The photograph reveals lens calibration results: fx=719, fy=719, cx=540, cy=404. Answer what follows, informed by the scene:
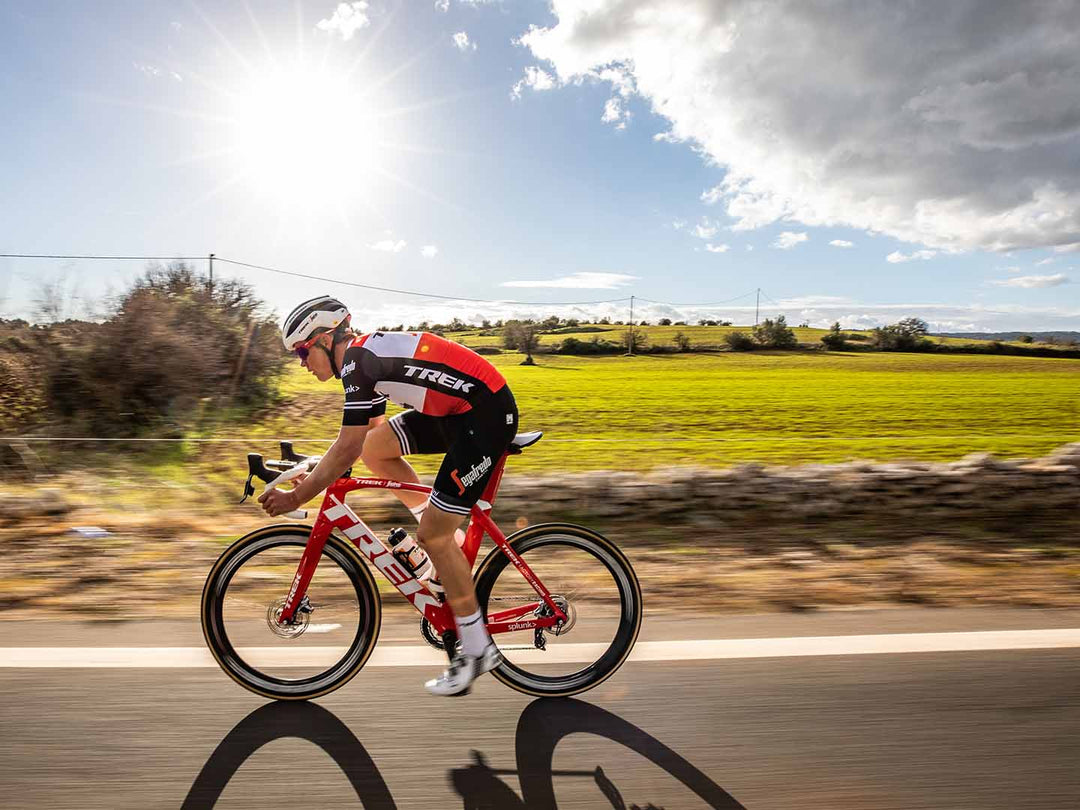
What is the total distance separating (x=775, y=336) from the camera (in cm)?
6838

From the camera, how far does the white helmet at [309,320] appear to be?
3.27m

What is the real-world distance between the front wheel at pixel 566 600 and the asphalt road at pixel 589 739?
0.37ft

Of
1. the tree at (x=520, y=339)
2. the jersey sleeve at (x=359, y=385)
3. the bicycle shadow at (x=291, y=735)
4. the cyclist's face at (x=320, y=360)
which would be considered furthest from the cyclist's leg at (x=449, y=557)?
the tree at (x=520, y=339)

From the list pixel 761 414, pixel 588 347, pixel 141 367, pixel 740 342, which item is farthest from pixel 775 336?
pixel 141 367

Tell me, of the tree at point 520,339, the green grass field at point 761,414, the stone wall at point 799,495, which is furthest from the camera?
the tree at point 520,339

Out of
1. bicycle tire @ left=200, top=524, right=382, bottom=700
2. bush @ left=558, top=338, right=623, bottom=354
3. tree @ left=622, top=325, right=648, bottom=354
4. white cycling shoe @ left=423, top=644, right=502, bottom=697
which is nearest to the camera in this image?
white cycling shoe @ left=423, top=644, right=502, bottom=697

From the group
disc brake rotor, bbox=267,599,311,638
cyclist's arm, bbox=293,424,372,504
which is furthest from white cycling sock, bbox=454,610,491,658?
cyclist's arm, bbox=293,424,372,504

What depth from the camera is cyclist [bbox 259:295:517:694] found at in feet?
10.4

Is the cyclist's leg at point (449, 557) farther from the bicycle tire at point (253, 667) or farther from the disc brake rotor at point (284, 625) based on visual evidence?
the disc brake rotor at point (284, 625)

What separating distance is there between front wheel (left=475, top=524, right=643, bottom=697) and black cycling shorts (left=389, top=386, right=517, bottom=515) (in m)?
0.35

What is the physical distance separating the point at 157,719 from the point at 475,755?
137 centimetres

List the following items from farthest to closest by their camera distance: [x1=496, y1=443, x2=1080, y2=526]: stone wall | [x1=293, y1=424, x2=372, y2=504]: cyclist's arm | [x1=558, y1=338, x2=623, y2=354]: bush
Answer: [x1=558, y1=338, x2=623, y2=354]: bush, [x1=496, y1=443, x2=1080, y2=526]: stone wall, [x1=293, y1=424, x2=372, y2=504]: cyclist's arm

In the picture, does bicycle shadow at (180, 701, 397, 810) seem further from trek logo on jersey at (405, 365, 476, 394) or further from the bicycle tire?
trek logo on jersey at (405, 365, 476, 394)

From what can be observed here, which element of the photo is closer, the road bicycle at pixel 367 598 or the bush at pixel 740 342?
the road bicycle at pixel 367 598
